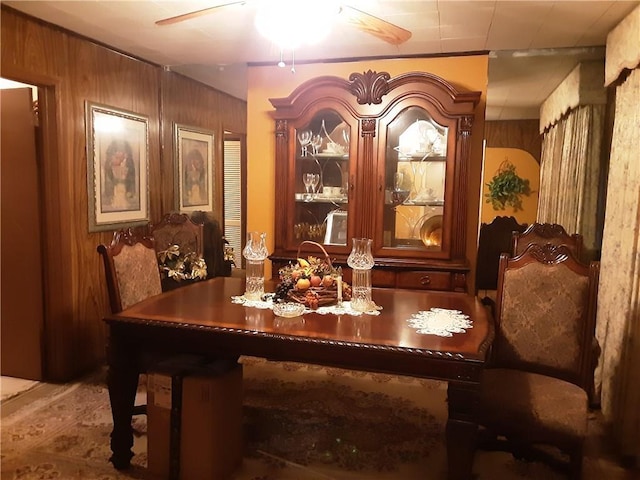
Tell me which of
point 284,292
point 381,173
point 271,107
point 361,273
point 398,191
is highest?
point 271,107

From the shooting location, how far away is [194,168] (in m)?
4.71

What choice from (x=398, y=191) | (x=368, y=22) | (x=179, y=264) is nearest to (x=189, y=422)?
(x=179, y=264)

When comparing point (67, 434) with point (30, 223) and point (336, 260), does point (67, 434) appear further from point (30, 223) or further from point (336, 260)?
point (336, 260)

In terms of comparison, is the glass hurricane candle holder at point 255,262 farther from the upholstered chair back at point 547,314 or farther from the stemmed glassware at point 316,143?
the stemmed glassware at point 316,143

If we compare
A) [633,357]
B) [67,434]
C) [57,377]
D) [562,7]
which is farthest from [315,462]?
[562,7]

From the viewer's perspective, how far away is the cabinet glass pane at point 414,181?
3.48 m

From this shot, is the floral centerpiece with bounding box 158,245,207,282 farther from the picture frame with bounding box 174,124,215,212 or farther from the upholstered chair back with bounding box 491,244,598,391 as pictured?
the upholstered chair back with bounding box 491,244,598,391

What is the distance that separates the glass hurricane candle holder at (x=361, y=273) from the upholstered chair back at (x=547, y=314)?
65 cm

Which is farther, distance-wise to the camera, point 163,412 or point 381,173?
point 381,173

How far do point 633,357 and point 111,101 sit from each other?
3768 mm

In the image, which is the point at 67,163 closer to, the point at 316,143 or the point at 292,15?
the point at 316,143

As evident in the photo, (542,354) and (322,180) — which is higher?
(322,180)

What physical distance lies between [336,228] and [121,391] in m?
1.99

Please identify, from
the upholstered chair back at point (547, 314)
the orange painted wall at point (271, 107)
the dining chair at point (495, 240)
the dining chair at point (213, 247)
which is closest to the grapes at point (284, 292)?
the upholstered chair back at point (547, 314)
